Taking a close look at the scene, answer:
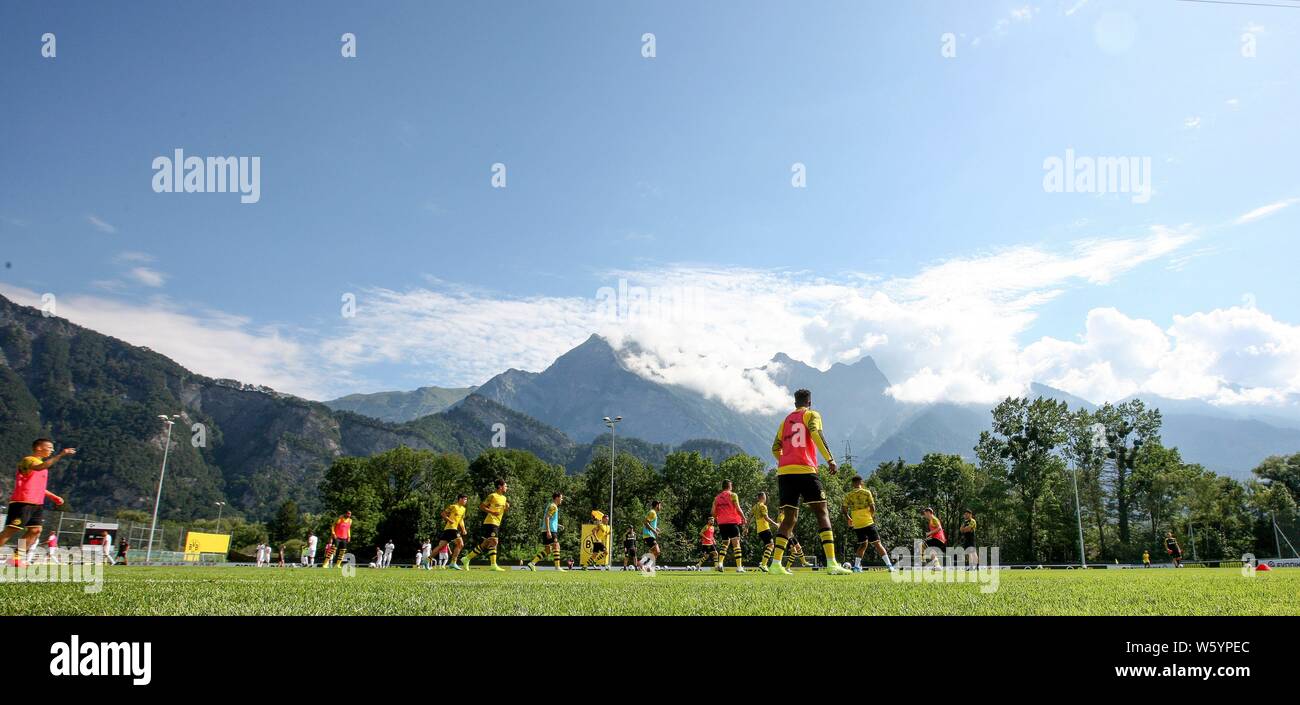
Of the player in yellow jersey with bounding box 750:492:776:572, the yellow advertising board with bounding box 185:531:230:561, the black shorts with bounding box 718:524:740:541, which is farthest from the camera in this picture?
the yellow advertising board with bounding box 185:531:230:561

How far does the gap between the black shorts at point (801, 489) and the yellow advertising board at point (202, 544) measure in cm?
7281

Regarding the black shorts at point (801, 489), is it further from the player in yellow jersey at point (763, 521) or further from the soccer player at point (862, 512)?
the player in yellow jersey at point (763, 521)

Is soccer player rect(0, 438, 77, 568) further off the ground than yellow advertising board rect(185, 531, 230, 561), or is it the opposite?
soccer player rect(0, 438, 77, 568)

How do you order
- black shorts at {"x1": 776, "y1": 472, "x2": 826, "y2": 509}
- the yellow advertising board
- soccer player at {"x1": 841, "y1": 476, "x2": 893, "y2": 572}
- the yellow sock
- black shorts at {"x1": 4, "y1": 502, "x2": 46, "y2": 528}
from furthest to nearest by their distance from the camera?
1. the yellow advertising board
2. soccer player at {"x1": 841, "y1": 476, "x2": 893, "y2": 572}
3. the yellow sock
4. black shorts at {"x1": 4, "y1": 502, "x2": 46, "y2": 528}
5. black shorts at {"x1": 776, "y1": 472, "x2": 826, "y2": 509}

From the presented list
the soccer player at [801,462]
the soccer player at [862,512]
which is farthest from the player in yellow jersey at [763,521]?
the soccer player at [801,462]

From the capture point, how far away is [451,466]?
86312 mm

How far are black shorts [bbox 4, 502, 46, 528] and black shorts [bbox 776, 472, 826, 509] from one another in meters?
12.3

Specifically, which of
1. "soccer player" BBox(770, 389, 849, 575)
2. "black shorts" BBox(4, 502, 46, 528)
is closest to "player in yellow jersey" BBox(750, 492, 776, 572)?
"soccer player" BBox(770, 389, 849, 575)

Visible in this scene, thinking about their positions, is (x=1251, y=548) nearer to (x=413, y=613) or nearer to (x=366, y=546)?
(x=413, y=613)

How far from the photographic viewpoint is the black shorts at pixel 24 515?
11065mm

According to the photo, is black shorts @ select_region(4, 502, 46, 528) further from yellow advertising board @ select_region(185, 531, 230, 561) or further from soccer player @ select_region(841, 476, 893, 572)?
yellow advertising board @ select_region(185, 531, 230, 561)

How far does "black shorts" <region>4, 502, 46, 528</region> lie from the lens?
36.3 feet

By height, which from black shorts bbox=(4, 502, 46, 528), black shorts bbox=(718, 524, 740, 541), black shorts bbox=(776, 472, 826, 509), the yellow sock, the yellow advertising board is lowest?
the yellow advertising board

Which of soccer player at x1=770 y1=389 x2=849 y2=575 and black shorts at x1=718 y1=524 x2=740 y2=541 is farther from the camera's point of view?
black shorts at x1=718 y1=524 x2=740 y2=541
